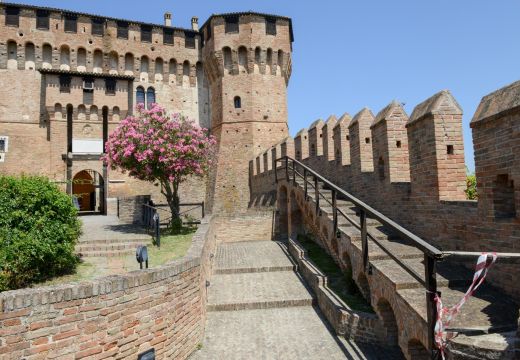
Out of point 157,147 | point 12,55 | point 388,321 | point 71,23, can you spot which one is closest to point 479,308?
point 388,321

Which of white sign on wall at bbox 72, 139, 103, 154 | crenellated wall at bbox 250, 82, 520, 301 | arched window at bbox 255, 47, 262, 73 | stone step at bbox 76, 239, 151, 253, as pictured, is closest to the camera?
crenellated wall at bbox 250, 82, 520, 301

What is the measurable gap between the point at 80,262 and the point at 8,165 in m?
19.6

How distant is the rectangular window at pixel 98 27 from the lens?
2642cm

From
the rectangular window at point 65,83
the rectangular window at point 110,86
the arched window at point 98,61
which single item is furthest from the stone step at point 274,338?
the arched window at point 98,61

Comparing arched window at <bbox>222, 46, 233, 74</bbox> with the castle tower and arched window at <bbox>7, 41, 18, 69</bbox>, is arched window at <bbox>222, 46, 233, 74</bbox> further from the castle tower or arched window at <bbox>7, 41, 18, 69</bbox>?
arched window at <bbox>7, 41, 18, 69</bbox>

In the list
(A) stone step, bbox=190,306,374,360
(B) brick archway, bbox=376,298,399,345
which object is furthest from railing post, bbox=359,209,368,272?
(A) stone step, bbox=190,306,374,360

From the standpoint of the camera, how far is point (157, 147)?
40.6 ft

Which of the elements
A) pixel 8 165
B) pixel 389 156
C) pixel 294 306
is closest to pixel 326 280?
pixel 294 306

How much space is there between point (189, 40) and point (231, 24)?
4311 mm

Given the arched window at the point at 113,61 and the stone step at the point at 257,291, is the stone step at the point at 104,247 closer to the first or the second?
the stone step at the point at 257,291

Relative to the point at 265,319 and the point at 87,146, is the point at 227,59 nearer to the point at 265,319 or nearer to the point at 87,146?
the point at 87,146

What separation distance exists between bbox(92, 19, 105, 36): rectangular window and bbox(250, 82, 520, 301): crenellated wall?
23143 mm

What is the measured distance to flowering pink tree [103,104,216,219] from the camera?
1248cm

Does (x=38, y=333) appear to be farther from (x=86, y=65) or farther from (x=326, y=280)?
(x=86, y=65)
